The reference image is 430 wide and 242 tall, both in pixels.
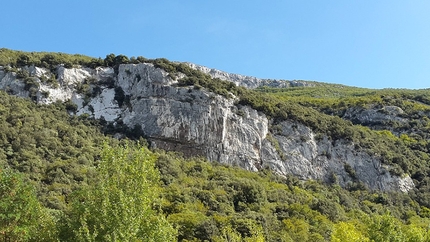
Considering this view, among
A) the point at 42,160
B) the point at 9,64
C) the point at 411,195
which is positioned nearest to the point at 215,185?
the point at 42,160

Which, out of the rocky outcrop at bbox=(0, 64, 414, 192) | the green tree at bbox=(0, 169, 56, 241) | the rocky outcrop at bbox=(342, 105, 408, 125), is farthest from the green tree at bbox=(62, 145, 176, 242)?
the rocky outcrop at bbox=(342, 105, 408, 125)

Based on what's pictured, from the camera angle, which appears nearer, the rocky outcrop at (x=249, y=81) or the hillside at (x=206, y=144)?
the hillside at (x=206, y=144)

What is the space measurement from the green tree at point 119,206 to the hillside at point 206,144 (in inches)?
1049

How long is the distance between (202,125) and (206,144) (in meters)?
3.38

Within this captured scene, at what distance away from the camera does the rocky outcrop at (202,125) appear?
68125 millimetres

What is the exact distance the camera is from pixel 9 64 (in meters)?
73.1

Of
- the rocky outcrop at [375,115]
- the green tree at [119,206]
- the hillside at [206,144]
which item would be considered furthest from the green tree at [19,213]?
the rocky outcrop at [375,115]

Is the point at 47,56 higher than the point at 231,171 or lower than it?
higher

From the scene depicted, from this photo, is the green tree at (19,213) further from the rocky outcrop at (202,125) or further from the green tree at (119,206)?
the rocky outcrop at (202,125)

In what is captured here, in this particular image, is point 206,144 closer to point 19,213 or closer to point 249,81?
point 19,213

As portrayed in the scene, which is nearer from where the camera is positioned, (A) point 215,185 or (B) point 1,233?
(B) point 1,233

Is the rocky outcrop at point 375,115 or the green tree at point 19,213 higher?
the rocky outcrop at point 375,115

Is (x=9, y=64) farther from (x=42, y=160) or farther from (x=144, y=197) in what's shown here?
(x=144, y=197)

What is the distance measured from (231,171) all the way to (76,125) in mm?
27103
